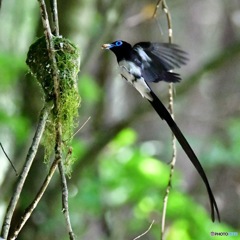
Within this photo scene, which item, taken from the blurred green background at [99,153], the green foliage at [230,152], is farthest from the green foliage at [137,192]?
the green foliage at [230,152]

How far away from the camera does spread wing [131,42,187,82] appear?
1.87m

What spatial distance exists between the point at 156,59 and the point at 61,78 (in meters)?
0.35

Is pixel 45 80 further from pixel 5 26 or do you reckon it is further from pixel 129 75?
pixel 5 26

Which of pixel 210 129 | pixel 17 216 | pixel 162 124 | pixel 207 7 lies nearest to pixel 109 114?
pixel 162 124

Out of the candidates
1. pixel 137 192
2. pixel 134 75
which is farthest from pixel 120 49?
pixel 137 192

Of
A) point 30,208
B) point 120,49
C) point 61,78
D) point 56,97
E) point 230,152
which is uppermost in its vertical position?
point 230,152

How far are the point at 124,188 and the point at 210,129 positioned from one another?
2.97 m

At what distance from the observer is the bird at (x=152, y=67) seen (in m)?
1.82

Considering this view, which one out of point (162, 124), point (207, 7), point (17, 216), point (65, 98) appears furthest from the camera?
point (207, 7)

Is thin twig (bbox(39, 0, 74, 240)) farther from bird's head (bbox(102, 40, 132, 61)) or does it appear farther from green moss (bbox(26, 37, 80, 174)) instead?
bird's head (bbox(102, 40, 132, 61))

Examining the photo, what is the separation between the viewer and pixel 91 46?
389 cm

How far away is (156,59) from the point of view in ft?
6.28

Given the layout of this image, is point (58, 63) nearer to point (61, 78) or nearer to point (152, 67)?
point (61, 78)

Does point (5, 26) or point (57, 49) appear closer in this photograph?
point (57, 49)
